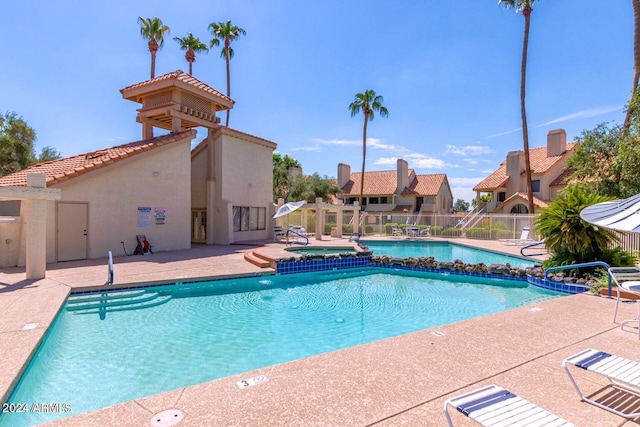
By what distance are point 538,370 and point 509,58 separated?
2691 cm

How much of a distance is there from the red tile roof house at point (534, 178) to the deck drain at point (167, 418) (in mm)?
32977

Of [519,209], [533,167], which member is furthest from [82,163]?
[533,167]

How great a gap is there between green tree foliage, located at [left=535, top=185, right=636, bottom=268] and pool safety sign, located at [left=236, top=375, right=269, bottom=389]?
10615 mm

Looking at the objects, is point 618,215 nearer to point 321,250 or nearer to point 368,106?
point 321,250

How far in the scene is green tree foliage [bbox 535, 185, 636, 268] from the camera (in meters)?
10.4

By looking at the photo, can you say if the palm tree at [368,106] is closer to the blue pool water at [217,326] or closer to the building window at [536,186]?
the building window at [536,186]

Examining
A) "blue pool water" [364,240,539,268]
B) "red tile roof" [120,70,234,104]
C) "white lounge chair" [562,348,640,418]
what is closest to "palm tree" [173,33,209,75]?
"red tile roof" [120,70,234,104]

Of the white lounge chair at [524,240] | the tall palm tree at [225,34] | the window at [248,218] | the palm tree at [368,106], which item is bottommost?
the white lounge chair at [524,240]

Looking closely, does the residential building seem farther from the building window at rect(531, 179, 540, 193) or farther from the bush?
the bush

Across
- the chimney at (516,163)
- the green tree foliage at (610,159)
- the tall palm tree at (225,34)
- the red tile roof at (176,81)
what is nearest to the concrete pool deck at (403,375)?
the green tree foliage at (610,159)

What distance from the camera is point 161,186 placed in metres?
16.2

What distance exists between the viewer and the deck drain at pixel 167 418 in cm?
294

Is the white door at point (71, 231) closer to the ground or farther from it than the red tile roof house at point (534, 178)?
closer to the ground

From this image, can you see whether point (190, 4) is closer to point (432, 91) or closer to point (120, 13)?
point (120, 13)
